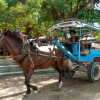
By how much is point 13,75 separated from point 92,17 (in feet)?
18.5

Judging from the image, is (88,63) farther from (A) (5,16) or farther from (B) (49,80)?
(A) (5,16)

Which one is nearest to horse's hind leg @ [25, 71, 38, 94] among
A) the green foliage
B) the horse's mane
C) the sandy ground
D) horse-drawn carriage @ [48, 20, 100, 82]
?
the sandy ground

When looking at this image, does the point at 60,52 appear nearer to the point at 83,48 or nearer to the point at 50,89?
the point at 83,48

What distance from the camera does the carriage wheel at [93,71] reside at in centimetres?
935

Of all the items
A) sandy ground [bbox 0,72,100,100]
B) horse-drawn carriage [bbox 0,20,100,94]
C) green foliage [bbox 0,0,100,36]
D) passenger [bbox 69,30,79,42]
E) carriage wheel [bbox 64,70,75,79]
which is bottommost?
sandy ground [bbox 0,72,100,100]

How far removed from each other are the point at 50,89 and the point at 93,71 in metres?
1.78

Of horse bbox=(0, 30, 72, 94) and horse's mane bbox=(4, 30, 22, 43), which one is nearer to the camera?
horse bbox=(0, 30, 72, 94)

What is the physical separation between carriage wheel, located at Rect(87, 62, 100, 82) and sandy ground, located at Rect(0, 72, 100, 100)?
19 cm

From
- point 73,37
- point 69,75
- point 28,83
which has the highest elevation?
point 73,37

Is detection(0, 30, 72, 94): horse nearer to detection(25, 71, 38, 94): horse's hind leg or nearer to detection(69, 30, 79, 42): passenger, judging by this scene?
detection(25, 71, 38, 94): horse's hind leg

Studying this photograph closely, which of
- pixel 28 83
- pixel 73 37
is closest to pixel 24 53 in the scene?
pixel 28 83

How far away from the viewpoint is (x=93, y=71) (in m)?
9.47

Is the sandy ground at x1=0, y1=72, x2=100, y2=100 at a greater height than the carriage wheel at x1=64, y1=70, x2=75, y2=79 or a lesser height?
lesser

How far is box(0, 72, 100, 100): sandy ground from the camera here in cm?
764
